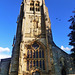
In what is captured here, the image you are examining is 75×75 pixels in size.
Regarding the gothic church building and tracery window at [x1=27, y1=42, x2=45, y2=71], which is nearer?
the gothic church building

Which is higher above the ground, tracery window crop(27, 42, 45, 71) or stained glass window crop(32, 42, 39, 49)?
stained glass window crop(32, 42, 39, 49)

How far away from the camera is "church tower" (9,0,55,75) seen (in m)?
19.0

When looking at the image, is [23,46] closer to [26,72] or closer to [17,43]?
[17,43]

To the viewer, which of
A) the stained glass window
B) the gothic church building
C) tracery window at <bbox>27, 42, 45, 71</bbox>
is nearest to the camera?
the gothic church building

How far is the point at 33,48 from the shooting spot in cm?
2134

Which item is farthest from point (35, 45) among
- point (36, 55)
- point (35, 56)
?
point (35, 56)

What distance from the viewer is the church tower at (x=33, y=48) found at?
1902 cm

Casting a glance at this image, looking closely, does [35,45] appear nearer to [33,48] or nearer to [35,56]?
[33,48]

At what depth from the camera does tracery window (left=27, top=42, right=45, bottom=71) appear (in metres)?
19.6

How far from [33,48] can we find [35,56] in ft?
6.02

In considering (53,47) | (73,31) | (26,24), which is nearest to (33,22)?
(26,24)

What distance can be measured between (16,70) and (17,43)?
5.89 meters

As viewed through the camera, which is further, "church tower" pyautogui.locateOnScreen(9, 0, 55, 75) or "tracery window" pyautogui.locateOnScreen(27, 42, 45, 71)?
"tracery window" pyautogui.locateOnScreen(27, 42, 45, 71)

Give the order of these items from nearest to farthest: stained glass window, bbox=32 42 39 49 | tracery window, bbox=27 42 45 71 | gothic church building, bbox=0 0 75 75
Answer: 1. gothic church building, bbox=0 0 75 75
2. tracery window, bbox=27 42 45 71
3. stained glass window, bbox=32 42 39 49
